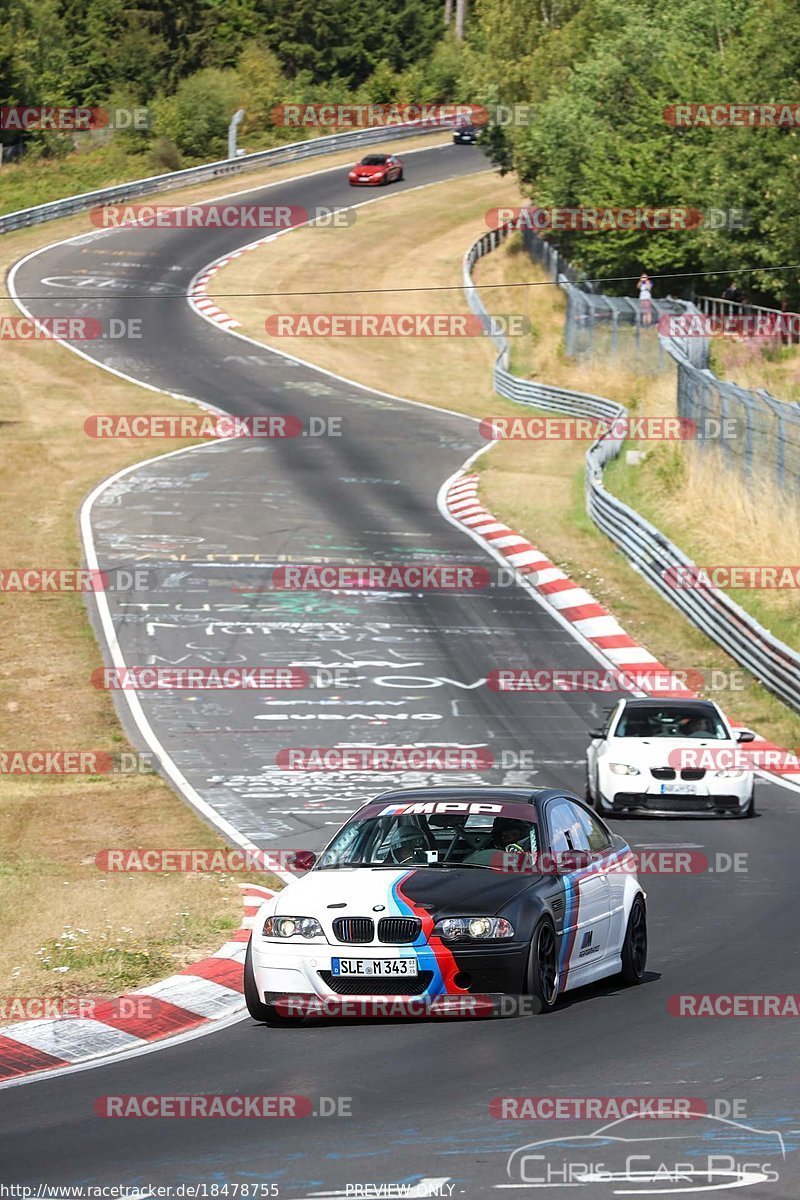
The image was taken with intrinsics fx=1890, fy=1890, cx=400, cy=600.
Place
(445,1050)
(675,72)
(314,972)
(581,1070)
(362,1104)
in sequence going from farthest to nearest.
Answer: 1. (675,72)
2. (314,972)
3. (445,1050)
4. (581,1070)
5. (362,1104)

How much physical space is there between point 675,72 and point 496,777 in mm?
41498

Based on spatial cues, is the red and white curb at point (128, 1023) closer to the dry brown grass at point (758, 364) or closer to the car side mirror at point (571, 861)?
the car side mirror at point (571, 861)

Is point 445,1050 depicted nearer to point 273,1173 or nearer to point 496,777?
point 273,1173

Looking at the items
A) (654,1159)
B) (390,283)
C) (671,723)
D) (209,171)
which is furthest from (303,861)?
(209,171)

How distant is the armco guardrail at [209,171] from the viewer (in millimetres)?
74031

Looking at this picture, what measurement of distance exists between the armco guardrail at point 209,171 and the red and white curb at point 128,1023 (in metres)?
63.4

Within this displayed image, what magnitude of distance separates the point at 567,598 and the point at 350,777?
35.3ft

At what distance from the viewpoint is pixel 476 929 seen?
33.6 feet

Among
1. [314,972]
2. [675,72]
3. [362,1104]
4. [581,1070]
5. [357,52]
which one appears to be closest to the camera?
[362,1104]

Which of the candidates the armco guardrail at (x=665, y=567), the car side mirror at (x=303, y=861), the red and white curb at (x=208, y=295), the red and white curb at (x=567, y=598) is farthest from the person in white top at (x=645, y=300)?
the car side mirror at (x=303, y=861)

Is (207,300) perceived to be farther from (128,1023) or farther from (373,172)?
(128,1023)

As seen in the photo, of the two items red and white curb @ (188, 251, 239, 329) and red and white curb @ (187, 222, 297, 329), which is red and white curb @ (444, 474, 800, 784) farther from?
red and white curb @ (187, 222, 297, 329)

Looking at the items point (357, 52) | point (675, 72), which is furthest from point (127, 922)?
point (357, 52)

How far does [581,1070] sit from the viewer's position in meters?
8.93
